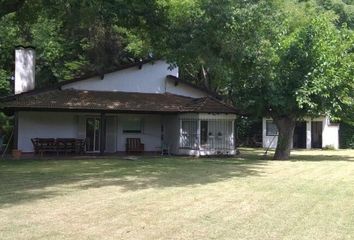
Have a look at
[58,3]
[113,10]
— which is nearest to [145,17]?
[113,10]

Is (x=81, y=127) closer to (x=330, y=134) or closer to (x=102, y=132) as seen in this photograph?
(x=102, y=132)

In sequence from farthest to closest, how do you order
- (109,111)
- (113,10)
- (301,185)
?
1. (109,111)
2. (113,10)
3. (301,185)

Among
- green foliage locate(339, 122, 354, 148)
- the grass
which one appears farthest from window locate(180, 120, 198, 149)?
green foliage locate(339, 122, 354, 148)

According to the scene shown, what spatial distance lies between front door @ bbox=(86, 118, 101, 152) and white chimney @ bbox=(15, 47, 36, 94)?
3958 millimetres

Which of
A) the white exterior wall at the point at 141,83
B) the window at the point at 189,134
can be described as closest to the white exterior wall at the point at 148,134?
the white exterior wall at the point at 141,83

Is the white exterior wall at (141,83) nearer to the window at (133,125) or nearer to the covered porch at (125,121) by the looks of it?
the covered porch at (125,121)

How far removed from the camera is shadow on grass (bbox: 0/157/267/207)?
13.6 m

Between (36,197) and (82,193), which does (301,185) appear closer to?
(82,193)

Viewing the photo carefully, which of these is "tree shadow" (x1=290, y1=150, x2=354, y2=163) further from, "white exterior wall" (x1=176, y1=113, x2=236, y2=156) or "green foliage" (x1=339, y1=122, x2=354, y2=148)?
"green foliage" (x1=339, y1=122, x2=354, y2=148)

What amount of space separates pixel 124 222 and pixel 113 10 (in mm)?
11044

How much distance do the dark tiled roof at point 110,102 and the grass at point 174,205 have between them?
908 centimetres

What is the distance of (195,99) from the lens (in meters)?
32.1

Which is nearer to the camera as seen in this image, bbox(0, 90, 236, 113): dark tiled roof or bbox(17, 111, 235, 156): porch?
bbox(0, 90, 236, 113): dark tiled roof

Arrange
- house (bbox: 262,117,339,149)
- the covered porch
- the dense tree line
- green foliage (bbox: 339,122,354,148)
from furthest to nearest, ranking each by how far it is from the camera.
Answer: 1. green foliage (bbox: 339,122,354,148)
2. house (bbox: 262,117,339,149)
3. the covered porch
4. the dense tree line
